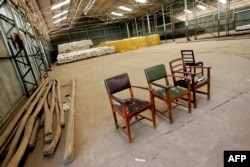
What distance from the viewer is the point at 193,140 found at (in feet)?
6.31

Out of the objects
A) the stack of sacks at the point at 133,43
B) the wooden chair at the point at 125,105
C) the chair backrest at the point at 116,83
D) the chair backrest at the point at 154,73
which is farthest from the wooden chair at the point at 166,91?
the stack of sacks at the point at 133,43

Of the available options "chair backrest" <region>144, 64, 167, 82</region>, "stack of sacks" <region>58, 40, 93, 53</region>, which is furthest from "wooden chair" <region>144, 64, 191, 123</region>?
"stack of sacks" <region>58, 40, 93, 53</region>

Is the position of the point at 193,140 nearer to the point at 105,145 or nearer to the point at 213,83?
the point at 105,145

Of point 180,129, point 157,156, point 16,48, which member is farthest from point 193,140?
point 16,48

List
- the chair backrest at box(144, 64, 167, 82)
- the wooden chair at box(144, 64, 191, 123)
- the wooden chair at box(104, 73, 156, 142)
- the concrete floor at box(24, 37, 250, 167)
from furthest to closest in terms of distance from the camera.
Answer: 1. the chair backrest at box(144, 64, 167, 82)
2. the wooden chair at box(144, 64, 191, 123)
3. the wooden chair at box(104, 73, 156, 142)
4. the concrete floor at box(24, 37, 250, 167)

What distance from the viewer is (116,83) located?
243 centimetres

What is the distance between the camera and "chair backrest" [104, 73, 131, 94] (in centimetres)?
234

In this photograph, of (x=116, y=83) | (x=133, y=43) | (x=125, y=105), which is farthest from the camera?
(x=133, y=43)

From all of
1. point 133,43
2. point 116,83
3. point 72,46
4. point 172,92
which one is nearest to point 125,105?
point 116,83

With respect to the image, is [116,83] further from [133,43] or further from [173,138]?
[133,43]

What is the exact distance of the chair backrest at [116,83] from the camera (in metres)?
2.34

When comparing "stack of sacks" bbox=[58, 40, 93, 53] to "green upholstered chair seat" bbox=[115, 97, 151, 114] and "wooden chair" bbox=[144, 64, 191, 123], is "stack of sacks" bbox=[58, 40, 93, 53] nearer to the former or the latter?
"wooden chair" bbox=[144, 64, 191, 123]

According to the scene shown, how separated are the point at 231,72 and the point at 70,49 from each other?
16.2 m

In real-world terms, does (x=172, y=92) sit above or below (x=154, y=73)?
below
